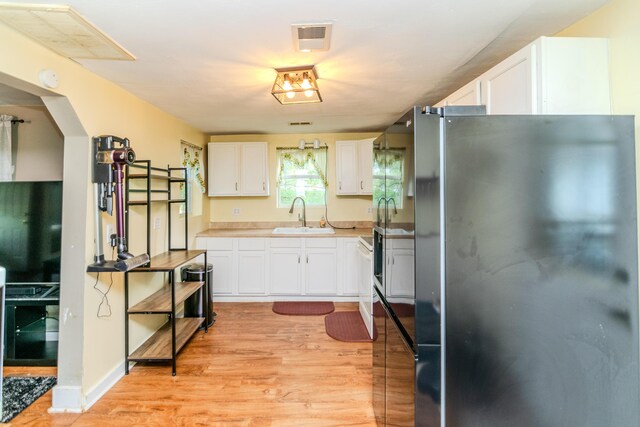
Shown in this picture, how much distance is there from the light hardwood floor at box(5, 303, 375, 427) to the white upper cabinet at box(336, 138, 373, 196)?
198 cm

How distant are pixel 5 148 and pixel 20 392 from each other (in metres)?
1.92

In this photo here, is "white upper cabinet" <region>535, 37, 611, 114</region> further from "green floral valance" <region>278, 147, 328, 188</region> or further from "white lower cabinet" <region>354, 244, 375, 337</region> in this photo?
"green floral valance" <region>278, 147, 328, 188</region>

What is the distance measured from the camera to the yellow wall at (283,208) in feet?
13.9

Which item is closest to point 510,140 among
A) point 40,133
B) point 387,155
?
point 387,155

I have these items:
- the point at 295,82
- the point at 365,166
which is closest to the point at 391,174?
the point at 295,82

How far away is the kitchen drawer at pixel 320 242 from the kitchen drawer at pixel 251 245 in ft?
1.90

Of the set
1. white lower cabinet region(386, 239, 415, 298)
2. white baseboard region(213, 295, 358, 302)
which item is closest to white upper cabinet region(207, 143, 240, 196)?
white baseboard region(213, 295, 358, 302)

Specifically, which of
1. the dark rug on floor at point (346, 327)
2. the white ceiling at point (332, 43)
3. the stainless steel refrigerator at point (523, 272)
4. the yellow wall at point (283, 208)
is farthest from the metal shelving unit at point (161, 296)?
the stainless steel refrigerator at point (523, 272)

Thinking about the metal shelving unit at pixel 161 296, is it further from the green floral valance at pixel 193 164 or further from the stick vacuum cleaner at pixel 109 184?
the green floral valance at pixel 193 164

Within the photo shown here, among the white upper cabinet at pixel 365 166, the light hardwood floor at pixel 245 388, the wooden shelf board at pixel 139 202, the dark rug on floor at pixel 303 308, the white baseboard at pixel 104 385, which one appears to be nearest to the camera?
the light hardwood floor at pixel 245 388

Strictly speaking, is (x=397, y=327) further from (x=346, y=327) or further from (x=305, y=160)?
(x=305, y=160)

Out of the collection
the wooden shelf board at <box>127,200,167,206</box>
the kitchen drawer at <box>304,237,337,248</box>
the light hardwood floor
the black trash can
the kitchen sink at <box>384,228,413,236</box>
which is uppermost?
the wooden shelf board at <box>127,200,167,206</box>

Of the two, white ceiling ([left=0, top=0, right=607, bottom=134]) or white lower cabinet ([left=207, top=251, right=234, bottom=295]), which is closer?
white ceiling ([left=0, top=0, right=607, bottom=134])

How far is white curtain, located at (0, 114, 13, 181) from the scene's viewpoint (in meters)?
2.43
